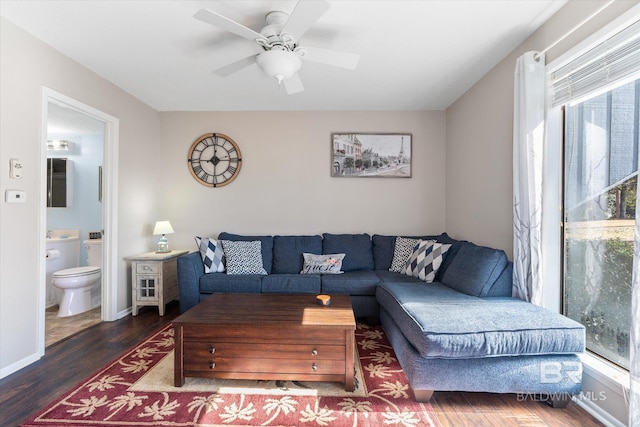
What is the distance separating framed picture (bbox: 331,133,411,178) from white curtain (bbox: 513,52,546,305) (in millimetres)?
1722

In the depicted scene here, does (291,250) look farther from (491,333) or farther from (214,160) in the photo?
(491,333)

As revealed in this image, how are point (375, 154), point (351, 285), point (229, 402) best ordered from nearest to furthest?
point (229, 402)
point (351, 285)
point (375, 154)

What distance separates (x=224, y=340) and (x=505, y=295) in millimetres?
2104

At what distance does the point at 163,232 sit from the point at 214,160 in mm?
1120

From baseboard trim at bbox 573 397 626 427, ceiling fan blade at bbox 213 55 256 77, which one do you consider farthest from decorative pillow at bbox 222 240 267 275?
baseboard trim at bbox 573 397 626 427

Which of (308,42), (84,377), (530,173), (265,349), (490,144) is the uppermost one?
(308,42)

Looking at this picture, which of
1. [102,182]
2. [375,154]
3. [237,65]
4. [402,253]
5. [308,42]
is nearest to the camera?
[237,65]

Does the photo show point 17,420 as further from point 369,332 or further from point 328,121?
point 328,121

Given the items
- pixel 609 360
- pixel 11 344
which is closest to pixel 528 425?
pixel 609 360

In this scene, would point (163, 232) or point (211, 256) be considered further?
point (163, 232)

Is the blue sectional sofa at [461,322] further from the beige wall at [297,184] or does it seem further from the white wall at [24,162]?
the white wall at [24,162]

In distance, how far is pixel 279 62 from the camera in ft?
6.72

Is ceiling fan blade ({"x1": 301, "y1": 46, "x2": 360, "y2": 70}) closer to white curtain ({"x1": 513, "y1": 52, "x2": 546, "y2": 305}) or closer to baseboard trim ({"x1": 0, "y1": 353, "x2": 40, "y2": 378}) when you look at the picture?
white curtain ({"x1": 513, "y1": 52, "x2": 546, "y2": 305})

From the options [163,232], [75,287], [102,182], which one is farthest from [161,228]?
[75,287]
